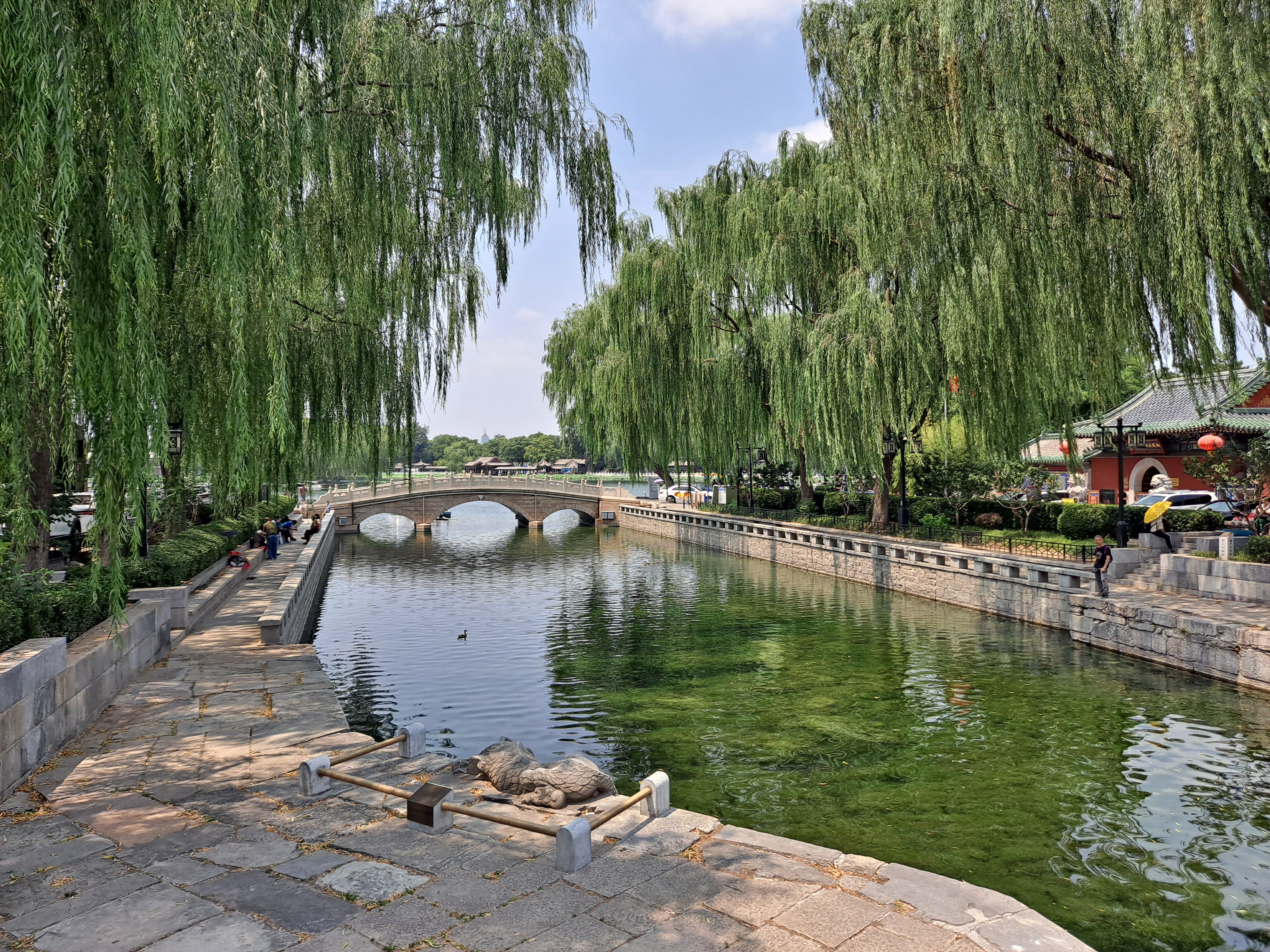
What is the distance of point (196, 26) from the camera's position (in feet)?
20.6

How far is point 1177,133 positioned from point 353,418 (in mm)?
12067

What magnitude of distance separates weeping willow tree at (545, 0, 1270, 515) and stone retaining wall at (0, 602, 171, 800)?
1382 centimetres

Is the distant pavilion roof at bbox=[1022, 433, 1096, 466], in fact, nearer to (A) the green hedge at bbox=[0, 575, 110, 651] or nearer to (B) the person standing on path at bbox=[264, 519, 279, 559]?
(B) the person standing on path at bbox=[264, 519, 279, 559]

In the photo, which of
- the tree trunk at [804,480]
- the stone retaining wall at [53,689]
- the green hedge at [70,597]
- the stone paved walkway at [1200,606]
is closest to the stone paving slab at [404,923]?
the stone retaining wall at [53,689]

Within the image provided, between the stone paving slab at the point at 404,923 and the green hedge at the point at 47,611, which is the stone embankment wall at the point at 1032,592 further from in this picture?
the green hedge at the point at 47,611

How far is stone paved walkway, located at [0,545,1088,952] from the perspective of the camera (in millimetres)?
4676

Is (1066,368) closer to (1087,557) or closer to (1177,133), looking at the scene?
(1087,557)

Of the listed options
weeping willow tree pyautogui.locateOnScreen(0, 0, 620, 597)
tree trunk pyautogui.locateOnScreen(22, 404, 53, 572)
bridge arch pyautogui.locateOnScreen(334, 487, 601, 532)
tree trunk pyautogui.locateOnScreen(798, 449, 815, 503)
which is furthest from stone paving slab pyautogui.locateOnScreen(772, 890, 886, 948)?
bridge arch pyautogui.locateOnScreen(334, 487, 601, 532)

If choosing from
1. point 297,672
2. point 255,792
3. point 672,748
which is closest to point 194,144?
point 255,792

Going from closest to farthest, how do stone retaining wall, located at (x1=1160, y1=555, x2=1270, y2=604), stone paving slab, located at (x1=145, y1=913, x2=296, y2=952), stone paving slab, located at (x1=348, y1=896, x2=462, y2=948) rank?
stone paving slab, located at (x1=145, y1=913, x2=296, y2=952)
stone paving slab, located at (x1=348, y1=896, x2=462, y2=948)
stone retaining wall, located at (x1=1160, y1=555, x2=1270, y2=604)

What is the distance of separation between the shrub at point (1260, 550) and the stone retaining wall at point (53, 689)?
17.1 meters

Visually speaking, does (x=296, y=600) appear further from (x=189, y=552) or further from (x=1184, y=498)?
(x=1184, y=498)

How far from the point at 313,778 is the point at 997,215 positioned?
13970 mm

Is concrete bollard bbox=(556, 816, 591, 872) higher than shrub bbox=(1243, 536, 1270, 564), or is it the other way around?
shrub bbox=(1243, 536, 1270, 564)
